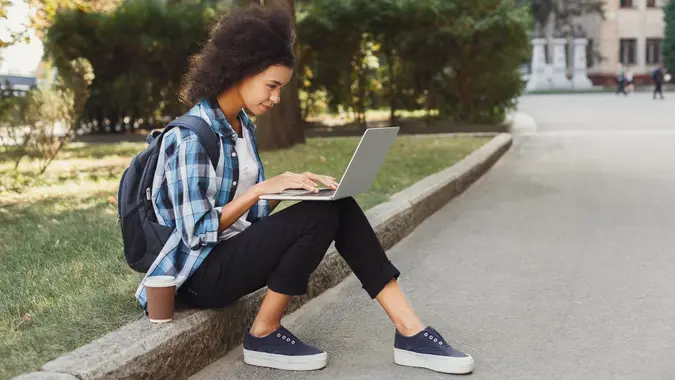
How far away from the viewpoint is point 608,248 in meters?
6.95

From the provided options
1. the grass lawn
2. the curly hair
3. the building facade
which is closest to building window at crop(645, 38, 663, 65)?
the building facade

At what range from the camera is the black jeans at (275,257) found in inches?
154

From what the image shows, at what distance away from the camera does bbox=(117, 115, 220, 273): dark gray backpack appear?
3877 millimetres

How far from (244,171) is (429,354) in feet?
3.58

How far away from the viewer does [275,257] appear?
393 cm

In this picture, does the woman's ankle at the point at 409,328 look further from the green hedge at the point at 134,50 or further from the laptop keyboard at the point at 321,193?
the green hedge at the point at 134,50

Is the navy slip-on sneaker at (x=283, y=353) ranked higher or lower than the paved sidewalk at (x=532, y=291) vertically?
higher

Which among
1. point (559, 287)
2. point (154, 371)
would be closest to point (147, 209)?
point (154, 371)

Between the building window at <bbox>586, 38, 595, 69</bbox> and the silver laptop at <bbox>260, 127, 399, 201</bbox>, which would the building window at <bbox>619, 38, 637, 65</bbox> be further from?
the silver laptop at <bbox>260, 127, 399, 201</bbox>

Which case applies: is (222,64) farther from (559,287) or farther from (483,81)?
(483,81)

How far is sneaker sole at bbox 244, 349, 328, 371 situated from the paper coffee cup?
45 cm

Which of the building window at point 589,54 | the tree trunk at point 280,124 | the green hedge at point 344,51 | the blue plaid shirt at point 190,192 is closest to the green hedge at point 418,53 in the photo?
the green hedge at point 344,51

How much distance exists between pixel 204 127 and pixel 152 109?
619 inches

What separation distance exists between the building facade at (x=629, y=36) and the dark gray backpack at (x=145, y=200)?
219ft
